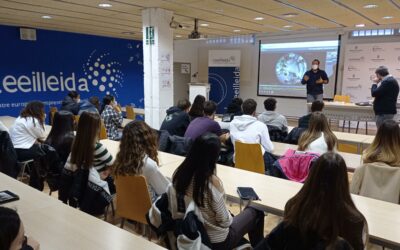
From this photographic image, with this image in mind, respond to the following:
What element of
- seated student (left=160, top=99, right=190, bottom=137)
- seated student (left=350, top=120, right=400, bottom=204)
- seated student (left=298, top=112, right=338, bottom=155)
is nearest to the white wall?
seated student (left=160, top=99, right=190, bottom=137)

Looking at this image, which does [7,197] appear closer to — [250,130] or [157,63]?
[250,130]

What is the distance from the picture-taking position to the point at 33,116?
388 centimetres

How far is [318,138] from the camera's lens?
287cm

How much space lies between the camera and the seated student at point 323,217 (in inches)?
51.7

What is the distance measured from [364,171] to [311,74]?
5686 mm

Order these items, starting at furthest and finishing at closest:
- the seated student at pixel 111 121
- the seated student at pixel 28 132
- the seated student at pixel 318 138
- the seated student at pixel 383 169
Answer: the seated student at pixel 111 121, the seated student at pixel 28 132, the seated student at pixel 318 138, the seated student at pixel 383 169

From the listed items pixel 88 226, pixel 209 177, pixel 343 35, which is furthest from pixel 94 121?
pixel 343 35

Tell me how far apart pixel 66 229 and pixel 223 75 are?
959 cm

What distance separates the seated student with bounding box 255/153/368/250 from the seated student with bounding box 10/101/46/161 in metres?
3.26

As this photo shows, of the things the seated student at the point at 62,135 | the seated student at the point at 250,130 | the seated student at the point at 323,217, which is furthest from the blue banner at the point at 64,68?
the seated student at the point at 323,217

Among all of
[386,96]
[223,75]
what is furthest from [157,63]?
[223,75]

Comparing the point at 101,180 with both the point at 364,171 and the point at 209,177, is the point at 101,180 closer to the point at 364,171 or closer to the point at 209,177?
the point at 209,177

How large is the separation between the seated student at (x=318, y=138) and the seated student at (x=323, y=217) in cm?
149

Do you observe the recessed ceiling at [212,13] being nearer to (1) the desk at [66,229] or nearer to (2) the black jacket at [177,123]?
(2) the black jacket at [177,123]
